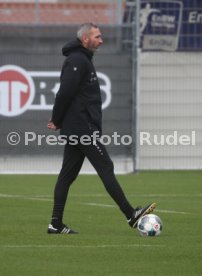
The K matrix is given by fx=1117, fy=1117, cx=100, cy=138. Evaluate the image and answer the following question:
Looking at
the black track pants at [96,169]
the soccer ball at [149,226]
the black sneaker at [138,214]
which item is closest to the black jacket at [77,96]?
the black track pants at [96,169]

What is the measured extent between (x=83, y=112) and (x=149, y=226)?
142cm

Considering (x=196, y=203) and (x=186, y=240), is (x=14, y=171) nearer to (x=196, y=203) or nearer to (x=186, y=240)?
(x=196, y=203)

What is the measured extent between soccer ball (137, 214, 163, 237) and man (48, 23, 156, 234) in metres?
0.18

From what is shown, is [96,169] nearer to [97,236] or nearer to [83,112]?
[83,112]

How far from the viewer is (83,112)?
12.0 metres

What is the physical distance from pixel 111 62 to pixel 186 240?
11696mm

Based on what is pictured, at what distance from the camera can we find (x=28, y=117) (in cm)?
2248

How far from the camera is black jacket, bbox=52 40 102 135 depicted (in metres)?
11.9

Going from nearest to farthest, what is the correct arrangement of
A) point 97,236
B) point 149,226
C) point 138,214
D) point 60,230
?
point 149,226 → point 97,236 → point 138,214 → point 60,230

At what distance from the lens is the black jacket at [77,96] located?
1185 cm

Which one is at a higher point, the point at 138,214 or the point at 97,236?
the point at 138,214

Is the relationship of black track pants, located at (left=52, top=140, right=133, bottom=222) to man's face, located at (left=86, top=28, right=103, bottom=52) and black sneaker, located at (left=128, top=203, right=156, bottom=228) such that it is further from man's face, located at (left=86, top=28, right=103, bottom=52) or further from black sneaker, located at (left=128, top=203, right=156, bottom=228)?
man's face, located at (left=86, top=28, right=103, bottom=52)

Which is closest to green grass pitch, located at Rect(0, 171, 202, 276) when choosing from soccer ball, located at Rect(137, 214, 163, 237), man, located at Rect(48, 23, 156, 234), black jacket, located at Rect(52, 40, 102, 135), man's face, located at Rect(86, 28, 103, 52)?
soccer ball, located at Rect(137, 214, 163, 237)

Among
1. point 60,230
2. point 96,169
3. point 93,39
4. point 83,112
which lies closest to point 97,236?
point 60,230
